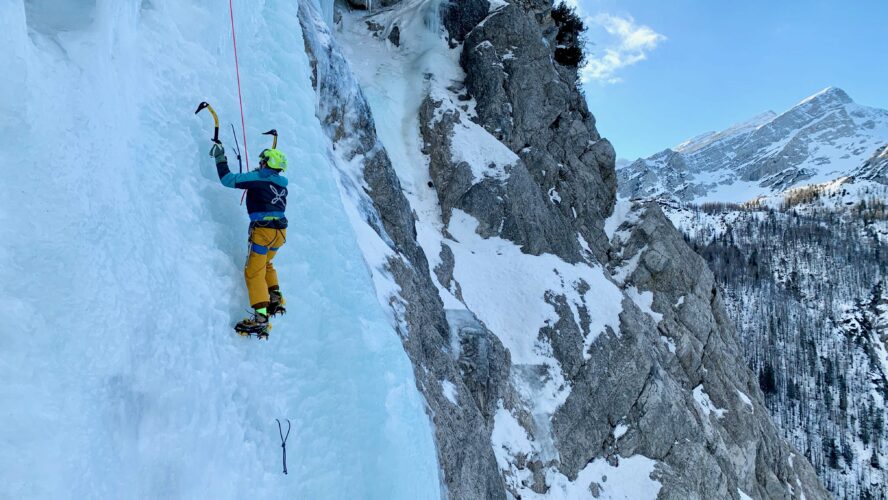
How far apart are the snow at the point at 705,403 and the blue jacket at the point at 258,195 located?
21565mm

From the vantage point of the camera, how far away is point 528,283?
63.0 feet

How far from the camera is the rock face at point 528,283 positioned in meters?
12.3

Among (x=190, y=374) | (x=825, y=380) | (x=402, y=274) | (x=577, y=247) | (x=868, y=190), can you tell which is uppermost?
(x=190, y=374)

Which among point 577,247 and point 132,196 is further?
point 577,247

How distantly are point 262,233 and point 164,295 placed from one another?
1.05m

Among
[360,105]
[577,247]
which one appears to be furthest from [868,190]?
[360,105]

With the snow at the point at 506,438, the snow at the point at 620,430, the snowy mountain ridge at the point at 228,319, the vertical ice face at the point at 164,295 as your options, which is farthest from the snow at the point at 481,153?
the vertical ice face at the point at 164,295

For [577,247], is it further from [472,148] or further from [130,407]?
[130,407]

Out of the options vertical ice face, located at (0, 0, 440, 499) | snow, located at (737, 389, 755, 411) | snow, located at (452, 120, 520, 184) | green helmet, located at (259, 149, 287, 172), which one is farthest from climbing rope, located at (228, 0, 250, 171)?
snow, located at (737, 389, 755, 411)

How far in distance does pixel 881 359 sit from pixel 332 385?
134m

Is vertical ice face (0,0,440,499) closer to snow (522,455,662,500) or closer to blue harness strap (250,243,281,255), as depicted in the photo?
blue harness strap (250,243,281,255)

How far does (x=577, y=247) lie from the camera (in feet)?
73.1

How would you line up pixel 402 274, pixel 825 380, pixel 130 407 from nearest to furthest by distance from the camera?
pixel 130 407 → pixel 402 274 → pixel 825 380

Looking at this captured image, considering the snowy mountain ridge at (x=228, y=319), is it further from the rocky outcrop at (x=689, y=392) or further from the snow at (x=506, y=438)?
the rocky outcrop at (x=689, y=392)
